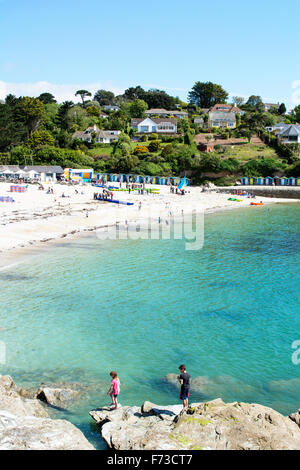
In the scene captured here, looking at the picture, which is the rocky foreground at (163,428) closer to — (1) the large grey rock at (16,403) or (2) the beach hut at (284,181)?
(1) the large grey rock at (16,403)

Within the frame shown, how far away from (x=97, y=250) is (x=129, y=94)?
146m

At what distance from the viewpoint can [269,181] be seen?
79.9m

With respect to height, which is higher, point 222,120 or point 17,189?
point 222,120

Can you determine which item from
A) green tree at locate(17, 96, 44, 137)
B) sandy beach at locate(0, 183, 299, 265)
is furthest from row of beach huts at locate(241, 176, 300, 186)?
green tree at locate(17, 96, 44, 137)

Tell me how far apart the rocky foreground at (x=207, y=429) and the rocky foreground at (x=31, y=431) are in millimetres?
964

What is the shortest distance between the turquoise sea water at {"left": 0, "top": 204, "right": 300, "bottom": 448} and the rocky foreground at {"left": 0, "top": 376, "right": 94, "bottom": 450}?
1003 millimetres

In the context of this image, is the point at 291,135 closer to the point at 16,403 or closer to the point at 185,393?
the point at 185,393

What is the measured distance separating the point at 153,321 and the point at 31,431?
9970 mm

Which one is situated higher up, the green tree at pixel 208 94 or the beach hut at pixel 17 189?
the green tree at pixel 208 94

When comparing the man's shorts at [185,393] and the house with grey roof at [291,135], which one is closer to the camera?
the man's shorts at [185,393]

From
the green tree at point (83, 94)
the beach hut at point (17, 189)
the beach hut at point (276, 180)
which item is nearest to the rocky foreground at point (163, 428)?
the beach hut at point (17, 189)

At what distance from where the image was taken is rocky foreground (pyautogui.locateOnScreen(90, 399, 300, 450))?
9664 millimetres

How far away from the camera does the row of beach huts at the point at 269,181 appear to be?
78562 millimetres

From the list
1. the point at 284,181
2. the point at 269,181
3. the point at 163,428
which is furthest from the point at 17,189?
the point at 163,428
